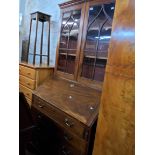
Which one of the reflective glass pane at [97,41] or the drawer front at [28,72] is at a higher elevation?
the reflective glass pane at [97,41]

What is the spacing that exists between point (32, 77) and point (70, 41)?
2.56 ft

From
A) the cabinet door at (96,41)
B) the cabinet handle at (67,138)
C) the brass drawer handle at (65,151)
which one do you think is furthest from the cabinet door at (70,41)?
the brass drawer handle at (65,151)

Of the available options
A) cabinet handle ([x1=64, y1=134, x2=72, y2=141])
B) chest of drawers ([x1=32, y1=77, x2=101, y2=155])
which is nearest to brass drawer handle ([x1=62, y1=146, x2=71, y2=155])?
chest of drawers ([x1=32, y1=77, x2=101, y2=155])

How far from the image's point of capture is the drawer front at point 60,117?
163cm

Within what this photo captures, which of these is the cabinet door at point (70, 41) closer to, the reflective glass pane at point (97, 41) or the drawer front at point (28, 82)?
the reflective glass pane at point (97, 41)

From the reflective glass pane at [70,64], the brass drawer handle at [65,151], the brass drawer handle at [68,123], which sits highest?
the reflective glass pane at [70,64]

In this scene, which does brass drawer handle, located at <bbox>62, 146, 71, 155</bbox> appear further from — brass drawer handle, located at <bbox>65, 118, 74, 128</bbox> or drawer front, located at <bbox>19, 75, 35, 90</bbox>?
drawer front, located at <bbox>19, 75, 35, 90</bbox>

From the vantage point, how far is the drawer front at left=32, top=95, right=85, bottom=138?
1628mm

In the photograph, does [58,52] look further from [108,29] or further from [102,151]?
[102,151]

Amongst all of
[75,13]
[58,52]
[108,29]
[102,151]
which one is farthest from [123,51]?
[58,52]

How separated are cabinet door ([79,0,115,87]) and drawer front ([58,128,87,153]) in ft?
1.93

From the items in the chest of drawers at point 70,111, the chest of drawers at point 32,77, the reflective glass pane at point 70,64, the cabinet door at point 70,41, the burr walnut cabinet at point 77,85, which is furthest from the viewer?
the chest of drawers at point 32,77

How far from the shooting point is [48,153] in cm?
214
